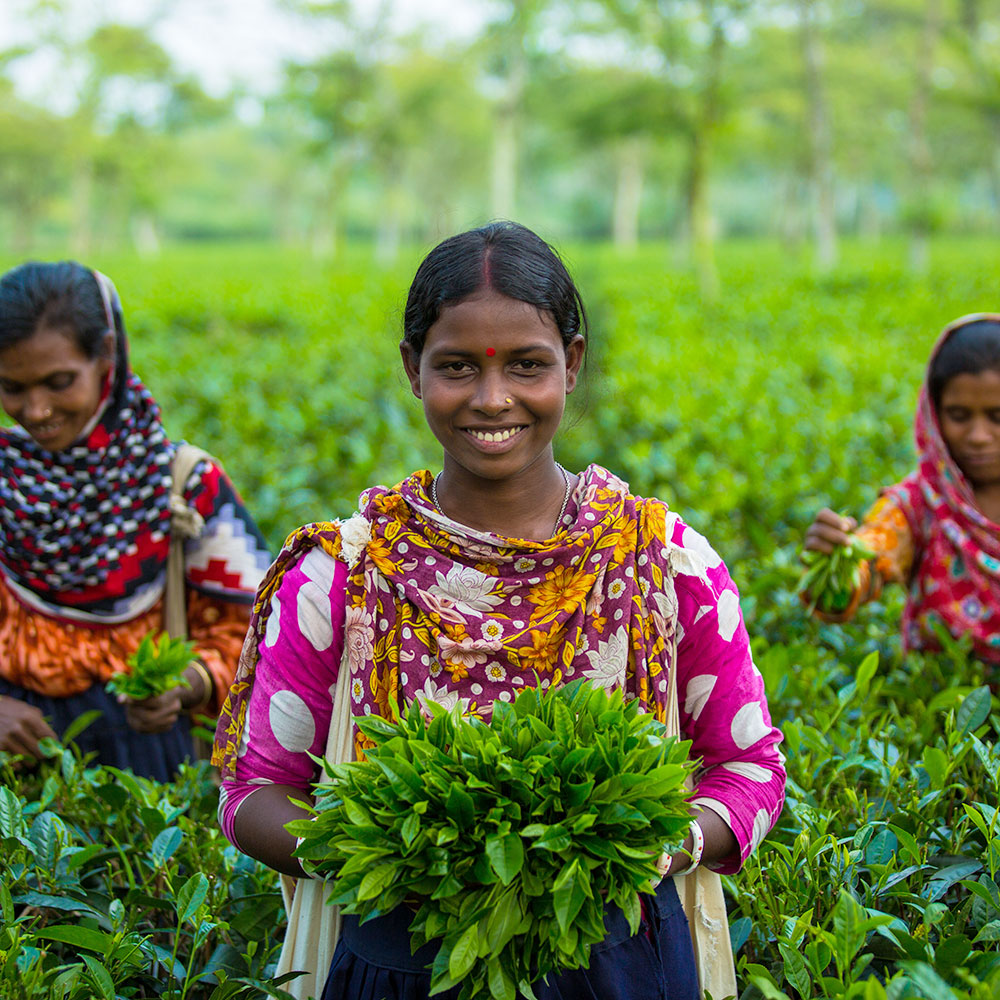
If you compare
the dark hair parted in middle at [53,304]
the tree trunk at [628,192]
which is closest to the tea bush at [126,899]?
the dark hair parted in middle at [53,304]

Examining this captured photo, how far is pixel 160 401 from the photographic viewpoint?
661cm

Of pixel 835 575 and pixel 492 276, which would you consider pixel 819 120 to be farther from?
pixel 492 276

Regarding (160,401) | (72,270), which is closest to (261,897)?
(72,270)

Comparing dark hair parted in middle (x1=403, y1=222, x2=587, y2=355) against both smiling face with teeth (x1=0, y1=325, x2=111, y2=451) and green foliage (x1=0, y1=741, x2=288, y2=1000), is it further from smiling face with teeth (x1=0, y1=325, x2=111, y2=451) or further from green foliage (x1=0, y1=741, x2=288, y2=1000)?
smiling face with teeth (x1=0, y1=325, x2=111, y2=451)

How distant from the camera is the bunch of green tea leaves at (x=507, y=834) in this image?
1.18m

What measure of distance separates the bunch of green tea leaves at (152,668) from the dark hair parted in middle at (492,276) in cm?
98

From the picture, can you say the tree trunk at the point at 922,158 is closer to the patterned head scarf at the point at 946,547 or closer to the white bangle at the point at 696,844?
the patterned head scarf at the point at 946,547

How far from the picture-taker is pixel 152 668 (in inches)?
86.7

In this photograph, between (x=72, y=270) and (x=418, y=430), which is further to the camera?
(x=418, y=430)

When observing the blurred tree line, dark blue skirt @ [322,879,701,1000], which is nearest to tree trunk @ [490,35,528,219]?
the blurred tree line

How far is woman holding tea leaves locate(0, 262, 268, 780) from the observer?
8.20 feet

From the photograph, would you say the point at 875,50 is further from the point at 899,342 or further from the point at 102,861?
the point at 102,861

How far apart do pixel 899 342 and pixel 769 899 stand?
7835 millimetres

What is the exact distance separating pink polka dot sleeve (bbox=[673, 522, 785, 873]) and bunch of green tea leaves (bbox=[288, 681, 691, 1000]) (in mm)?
266
